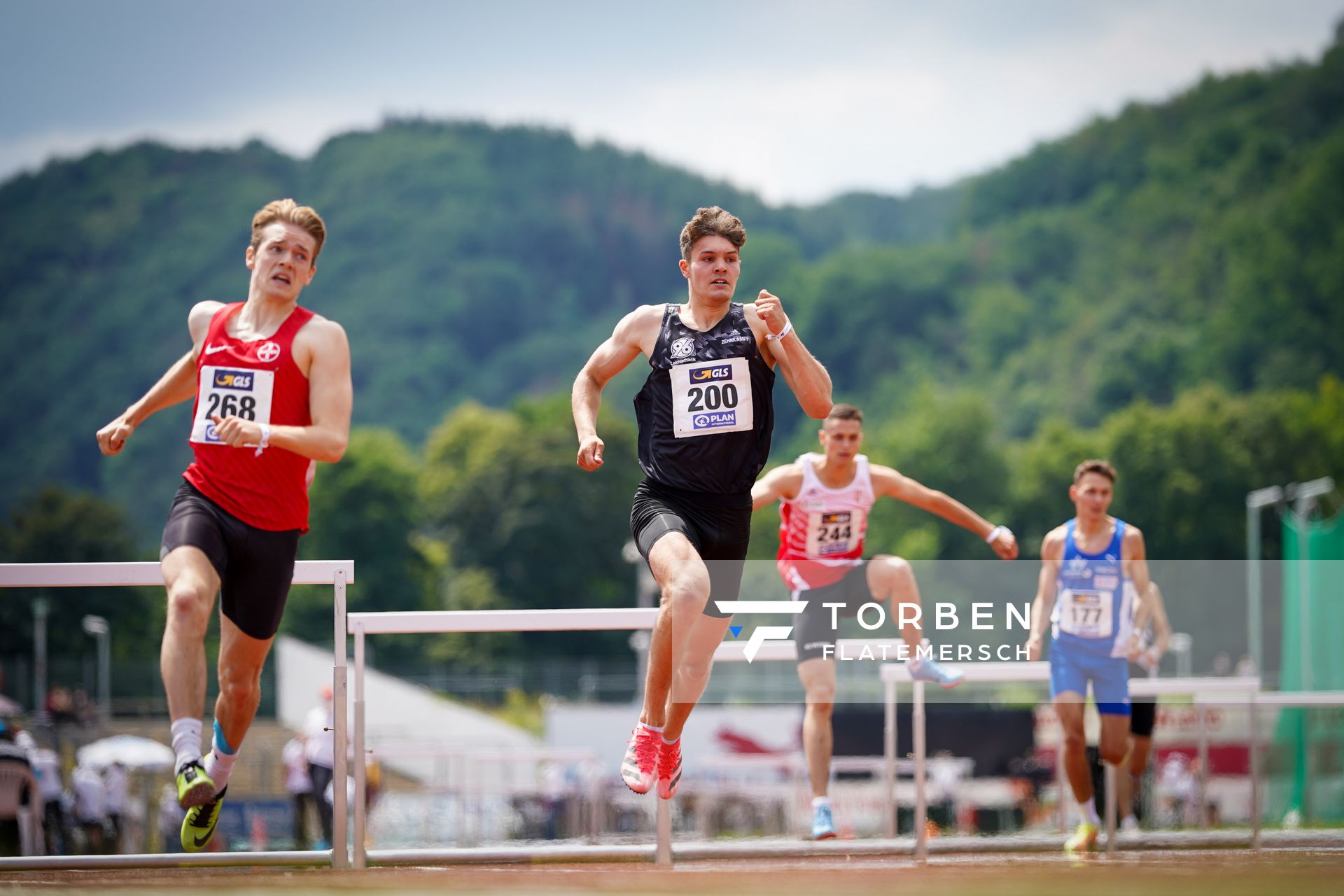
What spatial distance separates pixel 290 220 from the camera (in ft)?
24.8

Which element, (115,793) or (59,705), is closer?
(115,793)

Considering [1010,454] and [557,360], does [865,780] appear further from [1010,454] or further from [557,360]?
[557,360]

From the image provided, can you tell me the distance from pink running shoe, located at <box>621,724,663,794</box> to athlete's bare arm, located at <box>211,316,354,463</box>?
6.15 feet

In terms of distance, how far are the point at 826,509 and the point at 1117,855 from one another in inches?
101

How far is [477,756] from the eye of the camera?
84.1ft

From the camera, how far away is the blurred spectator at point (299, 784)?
14.8 metres

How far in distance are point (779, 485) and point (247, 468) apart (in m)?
3.46

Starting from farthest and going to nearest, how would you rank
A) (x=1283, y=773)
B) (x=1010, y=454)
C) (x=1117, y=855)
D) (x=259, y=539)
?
(x=1010, y=454) → (x=1283, y=773) → (x=1117, y=855) → (x=259, y=539)

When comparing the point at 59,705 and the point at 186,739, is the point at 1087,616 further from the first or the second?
the point at 59,705

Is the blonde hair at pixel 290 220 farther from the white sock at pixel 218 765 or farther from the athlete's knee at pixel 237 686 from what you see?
the white sock at pixel 218 765

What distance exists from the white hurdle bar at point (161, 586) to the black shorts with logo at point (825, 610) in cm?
263

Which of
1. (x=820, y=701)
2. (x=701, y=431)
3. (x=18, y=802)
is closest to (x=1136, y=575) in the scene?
(x=820, y=701)

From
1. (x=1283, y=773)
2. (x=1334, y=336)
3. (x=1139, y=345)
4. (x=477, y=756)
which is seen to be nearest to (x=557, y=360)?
(x=1139, y=345)

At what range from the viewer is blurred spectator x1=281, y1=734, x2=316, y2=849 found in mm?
14805
